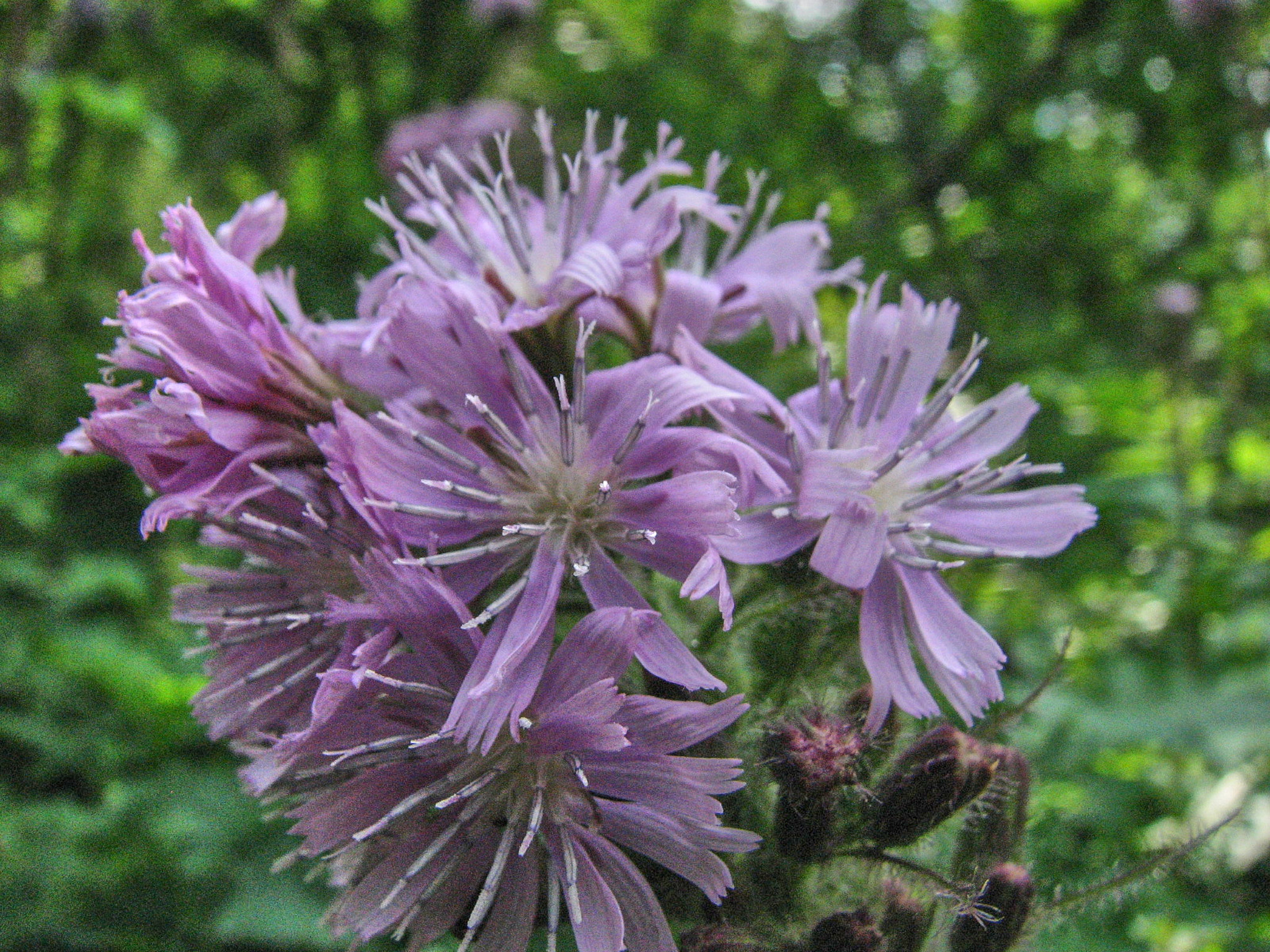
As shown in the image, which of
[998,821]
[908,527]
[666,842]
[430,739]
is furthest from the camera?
[998,821]

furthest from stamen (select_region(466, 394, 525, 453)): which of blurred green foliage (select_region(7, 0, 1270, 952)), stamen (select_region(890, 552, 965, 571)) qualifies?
blurred green foliage (select_region(7, 0, 1270, 952))

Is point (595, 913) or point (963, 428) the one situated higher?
point (963, 428)

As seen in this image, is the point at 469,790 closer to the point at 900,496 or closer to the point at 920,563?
the point at 920,563

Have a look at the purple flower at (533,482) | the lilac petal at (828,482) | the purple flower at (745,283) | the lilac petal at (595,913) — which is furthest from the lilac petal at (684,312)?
the lilac petal at (595,913)

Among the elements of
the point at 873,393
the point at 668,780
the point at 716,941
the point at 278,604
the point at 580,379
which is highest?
the point at 580,379

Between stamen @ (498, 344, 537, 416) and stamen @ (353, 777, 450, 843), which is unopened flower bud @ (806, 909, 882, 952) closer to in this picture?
stamen @ (353, 777, 450, 843)

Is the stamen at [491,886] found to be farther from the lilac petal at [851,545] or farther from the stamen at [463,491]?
the lilac petal at [851,545]

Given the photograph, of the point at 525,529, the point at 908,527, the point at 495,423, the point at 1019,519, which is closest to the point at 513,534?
the point at 525,529
